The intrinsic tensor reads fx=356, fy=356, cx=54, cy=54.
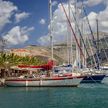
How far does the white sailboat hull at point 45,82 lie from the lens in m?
83.9

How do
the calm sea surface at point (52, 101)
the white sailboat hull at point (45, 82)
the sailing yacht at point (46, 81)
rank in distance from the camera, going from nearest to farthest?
the calm sea surface at point (52, 101) → the sailing yacht at point (46, 81) → the white sailboat hull at point (45, 82)

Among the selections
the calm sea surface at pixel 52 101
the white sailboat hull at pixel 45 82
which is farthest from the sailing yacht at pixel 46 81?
the calm sea surface at pixel 52 101

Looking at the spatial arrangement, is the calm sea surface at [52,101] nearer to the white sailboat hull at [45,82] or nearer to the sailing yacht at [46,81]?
the sailing yacht at [46,81]

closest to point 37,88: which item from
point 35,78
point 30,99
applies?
point 35,78

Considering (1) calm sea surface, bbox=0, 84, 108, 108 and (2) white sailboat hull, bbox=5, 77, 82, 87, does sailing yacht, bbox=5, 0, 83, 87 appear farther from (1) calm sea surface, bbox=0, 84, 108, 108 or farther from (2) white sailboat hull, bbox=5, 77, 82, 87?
(1) calm sea surface, bbox=0, 84, 108, 108

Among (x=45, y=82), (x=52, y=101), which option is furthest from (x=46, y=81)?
(x=52, y=101)

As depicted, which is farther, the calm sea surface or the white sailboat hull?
the white sailboat hull

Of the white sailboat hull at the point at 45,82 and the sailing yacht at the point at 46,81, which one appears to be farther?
the white sailboat hull at the point at 45,82

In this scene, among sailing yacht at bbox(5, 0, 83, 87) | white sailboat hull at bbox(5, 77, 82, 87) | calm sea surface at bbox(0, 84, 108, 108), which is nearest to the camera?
calm sea surface at bbox(0, 84, 108, 108)

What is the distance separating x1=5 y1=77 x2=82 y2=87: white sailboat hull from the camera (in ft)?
275

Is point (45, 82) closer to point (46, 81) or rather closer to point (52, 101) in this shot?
point (46, 81)

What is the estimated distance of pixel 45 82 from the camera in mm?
84750

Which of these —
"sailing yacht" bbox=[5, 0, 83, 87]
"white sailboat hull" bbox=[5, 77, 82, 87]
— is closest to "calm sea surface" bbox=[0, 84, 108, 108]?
"sailing yacht" bbox=[5, 0, 83, 87]

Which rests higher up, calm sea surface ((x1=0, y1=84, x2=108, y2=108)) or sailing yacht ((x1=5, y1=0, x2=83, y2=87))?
sailing yacht ((x1=5, y1=0, x2=83, y2=87))
